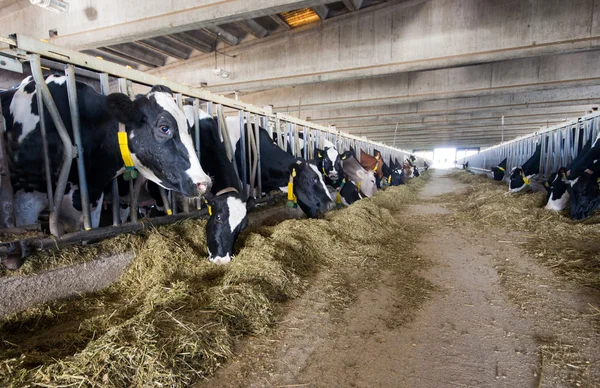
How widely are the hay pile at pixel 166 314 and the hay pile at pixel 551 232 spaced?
197 cm

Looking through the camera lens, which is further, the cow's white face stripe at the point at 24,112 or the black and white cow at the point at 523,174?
the black and white cow at the point at 523,174

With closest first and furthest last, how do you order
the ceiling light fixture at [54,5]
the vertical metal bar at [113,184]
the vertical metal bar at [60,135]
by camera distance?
the vertical metal bar at [60,135], the vertical metal bar at [113,184], the ceiling light fixture at [54,5]

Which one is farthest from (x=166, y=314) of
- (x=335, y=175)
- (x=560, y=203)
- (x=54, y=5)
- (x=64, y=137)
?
(x=560, y=203)

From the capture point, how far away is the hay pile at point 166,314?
1.68 m

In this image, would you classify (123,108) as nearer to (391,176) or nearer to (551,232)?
(551,232)

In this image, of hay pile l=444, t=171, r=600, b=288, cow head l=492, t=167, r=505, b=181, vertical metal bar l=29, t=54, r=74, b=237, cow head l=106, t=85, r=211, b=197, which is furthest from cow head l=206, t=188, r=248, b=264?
cow head l=492, t=167, r=505, b=181

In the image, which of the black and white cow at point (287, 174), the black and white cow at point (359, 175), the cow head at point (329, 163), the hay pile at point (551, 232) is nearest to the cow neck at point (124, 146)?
the black and white cow at point (287, 174)

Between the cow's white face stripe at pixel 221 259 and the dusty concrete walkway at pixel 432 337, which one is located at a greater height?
the cow's white face stripe at pixel 221 259

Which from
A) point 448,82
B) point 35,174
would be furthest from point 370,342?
point 448,82

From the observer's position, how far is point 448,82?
367 inches

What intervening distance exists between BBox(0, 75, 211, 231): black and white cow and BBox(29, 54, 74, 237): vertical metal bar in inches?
12.7

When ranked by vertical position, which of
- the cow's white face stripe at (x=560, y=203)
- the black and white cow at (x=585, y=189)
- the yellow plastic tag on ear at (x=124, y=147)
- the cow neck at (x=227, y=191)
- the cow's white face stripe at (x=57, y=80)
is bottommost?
the cow's white face stripe at (x=560, y=203)

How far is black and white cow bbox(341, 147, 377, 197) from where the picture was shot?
36.4ft

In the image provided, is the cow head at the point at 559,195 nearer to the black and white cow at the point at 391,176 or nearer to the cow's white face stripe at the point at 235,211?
the cow's white face stripe at the point at 235,211
